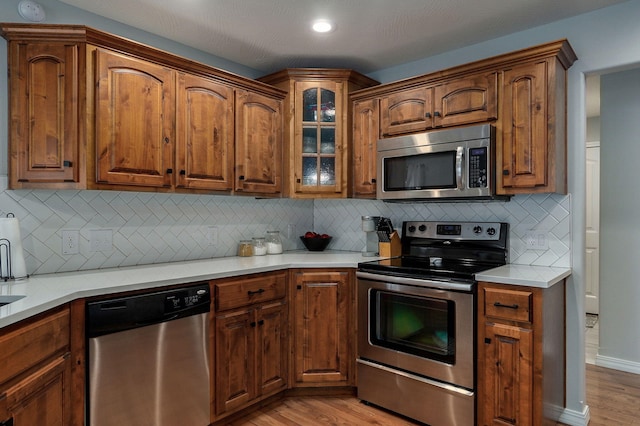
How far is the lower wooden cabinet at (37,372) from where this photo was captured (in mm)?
1398

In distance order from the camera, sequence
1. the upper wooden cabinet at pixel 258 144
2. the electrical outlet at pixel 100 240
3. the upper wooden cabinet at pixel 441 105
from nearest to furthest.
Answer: the electrical outlet at pixel 100 240 < the upper wooden cabinet at pixel 441 105 < the upper wooden cabinet at pixel 258 144

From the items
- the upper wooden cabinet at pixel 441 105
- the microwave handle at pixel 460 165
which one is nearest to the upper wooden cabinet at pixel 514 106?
the upper wooden cabinet at pixel 441 105

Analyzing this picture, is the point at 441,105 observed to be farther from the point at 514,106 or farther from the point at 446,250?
the point at 446,250

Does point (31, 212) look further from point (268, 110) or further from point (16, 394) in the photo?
point (268, 110)

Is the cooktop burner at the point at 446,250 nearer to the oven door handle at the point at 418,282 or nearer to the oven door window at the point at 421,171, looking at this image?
the oven door handle at the point at 418,282

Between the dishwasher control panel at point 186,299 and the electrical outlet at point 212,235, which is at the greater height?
the electrical outlet at point 212,235

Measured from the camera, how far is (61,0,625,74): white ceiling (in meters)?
2.36

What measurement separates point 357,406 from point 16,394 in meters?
1.99

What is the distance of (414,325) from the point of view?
2553 millimetres

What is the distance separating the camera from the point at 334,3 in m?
2.34

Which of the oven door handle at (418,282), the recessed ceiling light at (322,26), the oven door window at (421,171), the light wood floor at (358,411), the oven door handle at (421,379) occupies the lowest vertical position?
the light wood floor at (358,411)

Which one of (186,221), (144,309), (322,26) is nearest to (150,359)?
(144,309)

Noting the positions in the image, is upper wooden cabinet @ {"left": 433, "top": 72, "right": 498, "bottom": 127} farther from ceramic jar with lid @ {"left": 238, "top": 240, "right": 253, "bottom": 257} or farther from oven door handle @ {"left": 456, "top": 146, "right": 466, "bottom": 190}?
ceramic jar with lid @ {"left": 238, "top": 240, "right": 253, "bottom": 257}

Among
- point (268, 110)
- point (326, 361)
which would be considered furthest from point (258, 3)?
point (326, 361)
